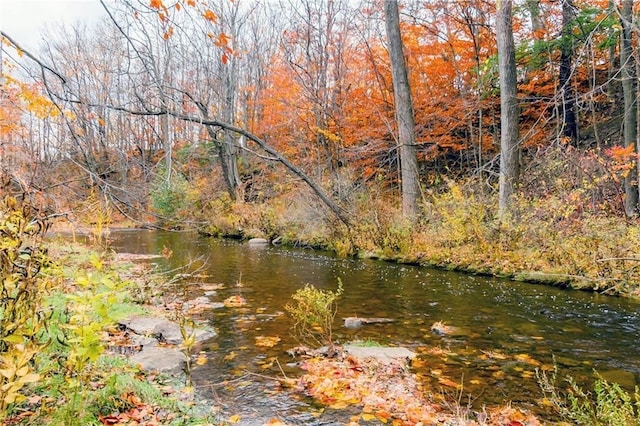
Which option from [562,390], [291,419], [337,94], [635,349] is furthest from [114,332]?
[337,94]

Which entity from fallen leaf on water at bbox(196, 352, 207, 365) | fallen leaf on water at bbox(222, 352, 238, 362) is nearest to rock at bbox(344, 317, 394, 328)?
fallen leaf on water at bbox(222, 352, 238, 362)

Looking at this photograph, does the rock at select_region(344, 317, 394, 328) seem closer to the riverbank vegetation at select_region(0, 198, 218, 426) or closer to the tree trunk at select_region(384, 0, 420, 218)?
the riverbank vegetation at select_region(0, 198, 218, 426)

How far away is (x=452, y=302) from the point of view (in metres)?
7.30

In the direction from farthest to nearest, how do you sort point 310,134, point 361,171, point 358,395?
point 310,134, point 361,171, point 358,395

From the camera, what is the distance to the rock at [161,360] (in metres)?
4.19

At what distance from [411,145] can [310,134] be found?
7117 mm

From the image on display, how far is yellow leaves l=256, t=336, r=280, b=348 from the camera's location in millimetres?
5211

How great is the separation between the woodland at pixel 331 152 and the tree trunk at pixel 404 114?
60mm

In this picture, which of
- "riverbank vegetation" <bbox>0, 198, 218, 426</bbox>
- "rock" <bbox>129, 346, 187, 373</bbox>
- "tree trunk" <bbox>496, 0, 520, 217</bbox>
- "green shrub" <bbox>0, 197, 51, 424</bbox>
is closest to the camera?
"green shrub" <bbox>0, 197, 51, 424</bbox>

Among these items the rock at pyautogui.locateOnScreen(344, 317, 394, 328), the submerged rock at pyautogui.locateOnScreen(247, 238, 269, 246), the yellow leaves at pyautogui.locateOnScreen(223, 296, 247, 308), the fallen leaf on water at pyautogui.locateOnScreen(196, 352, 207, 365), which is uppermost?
the submerged rock at pyautogui.locateOnScreen(247, 238, 269, 246)

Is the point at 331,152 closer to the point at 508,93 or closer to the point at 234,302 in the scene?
the point at 508,93

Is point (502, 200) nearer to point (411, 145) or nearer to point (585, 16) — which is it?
point (411, 145)

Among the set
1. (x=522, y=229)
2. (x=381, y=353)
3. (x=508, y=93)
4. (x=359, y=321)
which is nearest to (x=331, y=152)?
(x=508, y=93)

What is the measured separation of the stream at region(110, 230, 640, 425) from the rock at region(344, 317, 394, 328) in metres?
0.11
